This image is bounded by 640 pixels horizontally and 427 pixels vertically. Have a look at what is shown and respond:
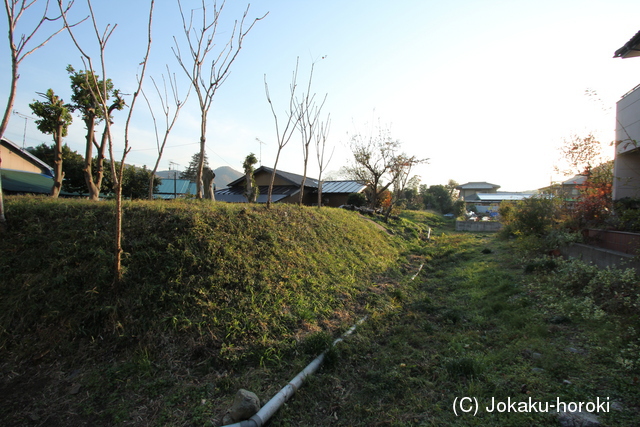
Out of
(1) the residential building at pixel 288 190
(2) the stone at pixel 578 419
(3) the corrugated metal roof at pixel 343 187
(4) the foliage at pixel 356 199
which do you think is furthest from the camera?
(3) the corrugated metal roof at pixel 343 187

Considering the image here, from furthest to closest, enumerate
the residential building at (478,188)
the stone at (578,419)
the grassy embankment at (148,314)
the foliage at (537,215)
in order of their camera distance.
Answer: the residential building at (478,188) < the foliage at (537,215) < the grassy embankment at (148,314) < the stone at (578,419)

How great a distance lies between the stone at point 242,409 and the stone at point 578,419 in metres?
2.47

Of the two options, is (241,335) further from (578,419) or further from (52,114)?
(52,114)

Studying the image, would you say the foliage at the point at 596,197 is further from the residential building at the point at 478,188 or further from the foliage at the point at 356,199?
the residential building at the point at 478,188

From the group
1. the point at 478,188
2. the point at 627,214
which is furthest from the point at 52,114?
the point at 478,188

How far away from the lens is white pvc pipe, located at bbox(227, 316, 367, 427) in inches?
91.8

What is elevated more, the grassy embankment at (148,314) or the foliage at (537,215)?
the foliage at (537,215)

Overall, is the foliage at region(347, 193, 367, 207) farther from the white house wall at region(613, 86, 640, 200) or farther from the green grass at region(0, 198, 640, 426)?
the green grass at region(0, 198, 640, 426)

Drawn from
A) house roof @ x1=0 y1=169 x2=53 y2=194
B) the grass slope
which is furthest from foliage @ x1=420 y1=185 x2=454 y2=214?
house roof @ x1=0 y1=169 x2=53 y2=194

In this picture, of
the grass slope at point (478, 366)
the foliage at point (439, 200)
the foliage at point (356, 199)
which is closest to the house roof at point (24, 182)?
the grass slope at point (478, 366)

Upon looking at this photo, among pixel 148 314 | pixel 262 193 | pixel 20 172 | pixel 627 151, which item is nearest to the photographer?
pixel 148 314

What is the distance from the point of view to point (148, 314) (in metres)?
3.40

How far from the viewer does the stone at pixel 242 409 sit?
7.75 feet

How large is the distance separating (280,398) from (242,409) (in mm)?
420
